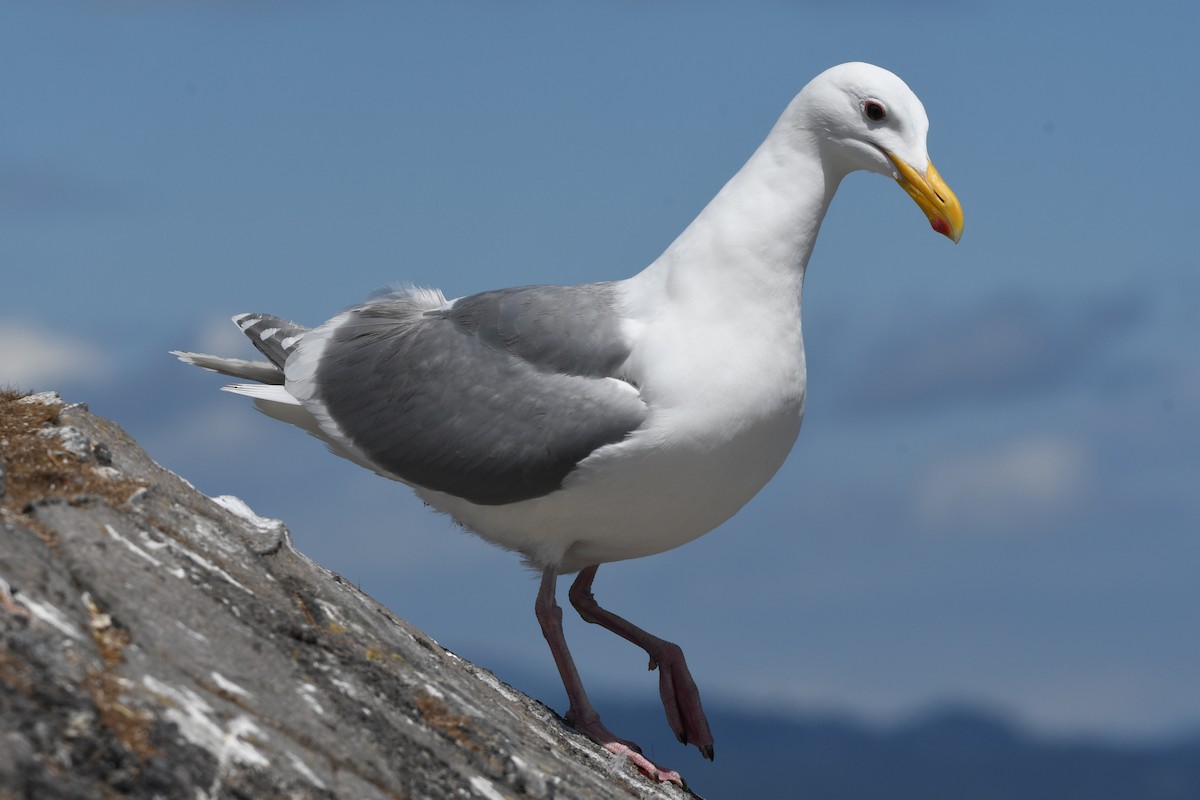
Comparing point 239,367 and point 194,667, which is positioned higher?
point 239,367

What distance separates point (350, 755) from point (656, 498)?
344 cm

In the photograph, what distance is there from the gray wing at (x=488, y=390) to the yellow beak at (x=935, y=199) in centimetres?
207

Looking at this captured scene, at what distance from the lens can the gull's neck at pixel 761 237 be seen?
929 centimetres

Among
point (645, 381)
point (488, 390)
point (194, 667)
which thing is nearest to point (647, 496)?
point (645, 381)

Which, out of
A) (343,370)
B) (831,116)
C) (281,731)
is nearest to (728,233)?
(831,116)

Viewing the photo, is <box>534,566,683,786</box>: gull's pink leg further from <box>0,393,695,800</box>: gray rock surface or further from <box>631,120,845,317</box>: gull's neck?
<box>631,120,845,317</box>: gull's neck

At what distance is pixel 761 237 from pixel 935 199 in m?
1.11

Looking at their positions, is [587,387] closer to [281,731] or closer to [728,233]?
[728,233]

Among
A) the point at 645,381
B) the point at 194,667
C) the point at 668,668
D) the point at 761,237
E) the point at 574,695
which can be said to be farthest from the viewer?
the point at 668,668

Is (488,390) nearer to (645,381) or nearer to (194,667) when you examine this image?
(645,381)

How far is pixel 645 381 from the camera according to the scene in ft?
29.6

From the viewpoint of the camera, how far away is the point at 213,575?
680 centimetres

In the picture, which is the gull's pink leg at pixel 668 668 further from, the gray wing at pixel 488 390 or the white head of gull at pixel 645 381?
the gray wing at pixel 488 390

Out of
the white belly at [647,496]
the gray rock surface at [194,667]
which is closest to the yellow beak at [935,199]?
the white belly at [647,496]
